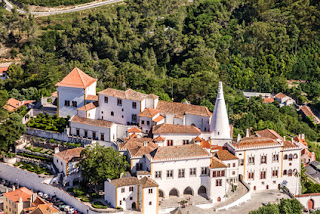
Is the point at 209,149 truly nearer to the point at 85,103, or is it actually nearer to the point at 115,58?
the point at 85,103

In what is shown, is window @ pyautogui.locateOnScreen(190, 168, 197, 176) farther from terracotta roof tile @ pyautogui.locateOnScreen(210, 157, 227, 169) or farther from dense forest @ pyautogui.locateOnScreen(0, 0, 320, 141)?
dense forest @ pyautogui.locateOnScreen(0, 0, 320, 141)

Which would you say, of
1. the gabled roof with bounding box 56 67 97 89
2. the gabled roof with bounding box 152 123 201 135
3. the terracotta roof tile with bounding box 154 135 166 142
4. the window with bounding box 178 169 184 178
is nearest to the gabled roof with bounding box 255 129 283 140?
the gabled roof with bounding box 152 123 201 135

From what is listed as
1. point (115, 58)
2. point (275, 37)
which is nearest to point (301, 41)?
point (275, 37)

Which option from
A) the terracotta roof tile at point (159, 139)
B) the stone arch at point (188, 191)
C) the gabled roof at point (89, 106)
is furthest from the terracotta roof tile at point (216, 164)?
the gabled roof at point (89, 106)

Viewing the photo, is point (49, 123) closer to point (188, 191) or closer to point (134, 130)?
point (134, 130)

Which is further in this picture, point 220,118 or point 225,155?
point 220,118

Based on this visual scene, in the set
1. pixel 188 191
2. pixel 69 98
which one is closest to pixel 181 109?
pixel 188 191

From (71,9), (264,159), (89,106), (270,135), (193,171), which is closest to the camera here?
(193,171)
